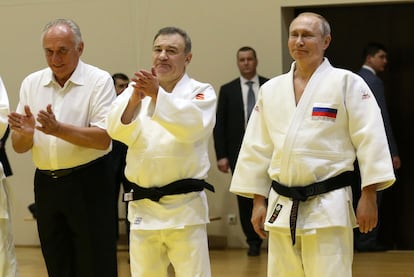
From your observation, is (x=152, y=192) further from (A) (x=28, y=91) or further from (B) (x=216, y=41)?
(B) (x=216, y=41)

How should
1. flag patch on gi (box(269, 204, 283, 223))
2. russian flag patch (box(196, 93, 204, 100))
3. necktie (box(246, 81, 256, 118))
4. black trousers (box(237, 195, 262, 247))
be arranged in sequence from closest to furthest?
1. flag patch on gi (box(269, 204, 283, 223))
2. russian flag patch (box(196, 93, 204, 100))
3. black trousers (box(237, 195, 262, 247))
4. necktie (box(246, 81, 256, 118))

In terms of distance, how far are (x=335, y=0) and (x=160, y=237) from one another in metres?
4.54

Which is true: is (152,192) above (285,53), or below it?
below

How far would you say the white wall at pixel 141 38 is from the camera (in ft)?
27.0

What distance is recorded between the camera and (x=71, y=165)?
14.5 ft

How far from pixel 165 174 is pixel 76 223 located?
72 centimetres

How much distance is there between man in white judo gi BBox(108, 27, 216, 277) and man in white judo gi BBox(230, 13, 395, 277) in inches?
16.0

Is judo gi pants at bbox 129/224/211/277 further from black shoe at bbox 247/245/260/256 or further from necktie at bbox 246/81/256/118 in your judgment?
necktie at bbox 246/81/256/118

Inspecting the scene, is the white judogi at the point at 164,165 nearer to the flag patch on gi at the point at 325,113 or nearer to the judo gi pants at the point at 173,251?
the judo gi pants at the point at 173,251

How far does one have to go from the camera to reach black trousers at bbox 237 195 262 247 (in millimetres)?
7902

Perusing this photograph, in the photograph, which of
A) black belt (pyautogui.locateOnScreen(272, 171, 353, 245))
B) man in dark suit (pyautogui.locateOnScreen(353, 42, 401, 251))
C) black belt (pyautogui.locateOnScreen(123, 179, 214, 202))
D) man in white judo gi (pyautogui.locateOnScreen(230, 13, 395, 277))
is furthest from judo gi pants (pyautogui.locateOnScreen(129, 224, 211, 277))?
man in dark suit (pyautogui.locateOnScreen(353, 42, 401, 251))

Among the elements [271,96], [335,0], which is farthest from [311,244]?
[335,0]

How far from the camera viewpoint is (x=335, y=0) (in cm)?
791

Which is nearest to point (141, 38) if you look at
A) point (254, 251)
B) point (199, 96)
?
point (254, 251)
